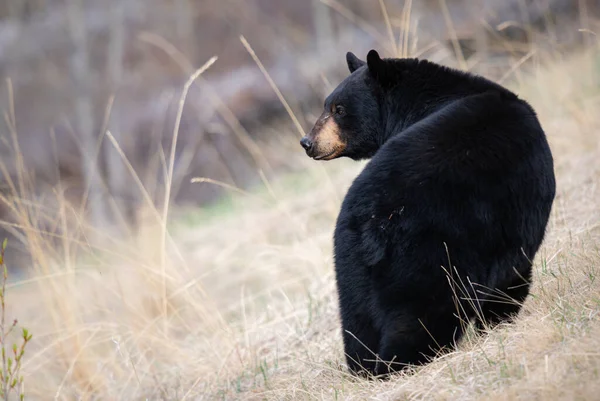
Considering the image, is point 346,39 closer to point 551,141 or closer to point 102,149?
point 102,149

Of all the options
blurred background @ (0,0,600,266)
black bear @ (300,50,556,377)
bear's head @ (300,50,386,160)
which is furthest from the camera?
blurred background @ (0,0,600,266)

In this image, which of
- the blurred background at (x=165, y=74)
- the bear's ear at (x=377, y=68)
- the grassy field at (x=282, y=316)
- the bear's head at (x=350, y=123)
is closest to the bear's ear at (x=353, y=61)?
the bear's head at (x=350, y=123)

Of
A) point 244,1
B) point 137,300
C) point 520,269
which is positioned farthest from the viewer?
point 244,1

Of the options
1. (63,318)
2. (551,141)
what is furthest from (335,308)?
(551,141)

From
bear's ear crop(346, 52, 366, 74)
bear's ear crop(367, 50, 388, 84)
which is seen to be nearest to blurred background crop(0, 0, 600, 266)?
bear's ear crop(346, 52, 366, 74)

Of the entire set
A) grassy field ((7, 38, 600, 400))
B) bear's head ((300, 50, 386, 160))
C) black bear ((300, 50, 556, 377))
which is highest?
bear's head ((300, 50, 386, 160))

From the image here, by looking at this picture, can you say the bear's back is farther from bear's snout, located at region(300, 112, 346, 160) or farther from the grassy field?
bear's snout, located at region(300, 112, 346, 160)

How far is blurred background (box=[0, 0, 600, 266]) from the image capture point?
1375 centimetres

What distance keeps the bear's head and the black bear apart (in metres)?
0.60

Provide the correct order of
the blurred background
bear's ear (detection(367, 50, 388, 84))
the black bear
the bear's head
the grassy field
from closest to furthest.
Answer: the grassy field < the black bear < bear's ear (detection(367, 50, 388, 84)) < the bear's head < the blurred background

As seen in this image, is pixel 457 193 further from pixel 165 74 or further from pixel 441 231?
pixel 165 74

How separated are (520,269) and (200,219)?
25.3 feet

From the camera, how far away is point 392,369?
8.36 feet

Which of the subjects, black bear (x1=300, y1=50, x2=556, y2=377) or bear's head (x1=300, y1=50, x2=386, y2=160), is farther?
bear's head (x1=300, y1=50, x2=386, y2=160)
